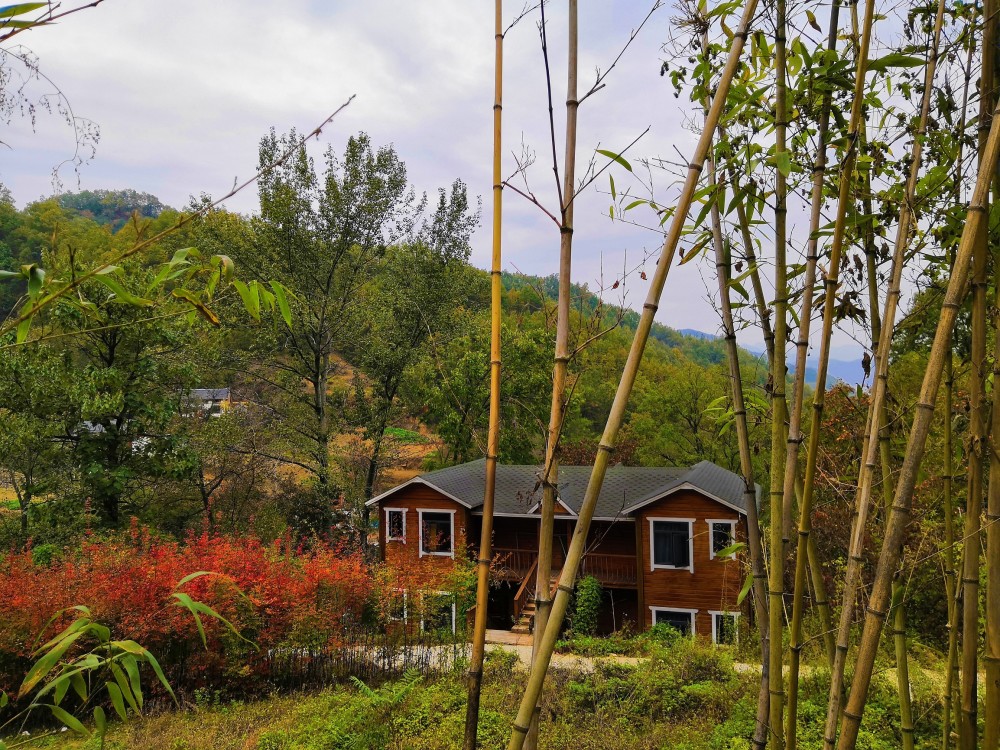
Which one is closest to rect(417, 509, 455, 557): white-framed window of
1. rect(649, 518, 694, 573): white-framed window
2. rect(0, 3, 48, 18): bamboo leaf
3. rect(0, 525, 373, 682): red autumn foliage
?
rect(649, 518, 694, 573): white-framed window

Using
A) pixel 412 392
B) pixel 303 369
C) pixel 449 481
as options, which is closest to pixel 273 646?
pixel 449 481

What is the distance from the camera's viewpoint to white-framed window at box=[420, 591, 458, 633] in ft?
29.3

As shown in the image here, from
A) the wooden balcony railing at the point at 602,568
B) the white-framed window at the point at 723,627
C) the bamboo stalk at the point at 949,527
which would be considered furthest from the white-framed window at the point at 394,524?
the bamboo stalk at the point at 949,527

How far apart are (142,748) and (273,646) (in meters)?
2.26

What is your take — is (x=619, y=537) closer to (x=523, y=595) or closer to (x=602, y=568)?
(x=602, y=568)

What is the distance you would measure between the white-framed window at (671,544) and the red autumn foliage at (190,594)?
20.0 ft

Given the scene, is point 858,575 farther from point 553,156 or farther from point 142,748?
point 142,748

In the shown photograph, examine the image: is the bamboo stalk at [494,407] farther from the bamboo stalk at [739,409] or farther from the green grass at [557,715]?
the green grass at [557,715]

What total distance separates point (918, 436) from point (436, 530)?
13.2m

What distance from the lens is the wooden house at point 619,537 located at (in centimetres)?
1190

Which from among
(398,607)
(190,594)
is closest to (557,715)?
(398,607)

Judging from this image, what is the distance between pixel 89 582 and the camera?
295 inches

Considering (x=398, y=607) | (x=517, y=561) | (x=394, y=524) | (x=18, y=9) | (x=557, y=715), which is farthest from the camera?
(x=394, y=524)

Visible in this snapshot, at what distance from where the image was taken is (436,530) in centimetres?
1355
